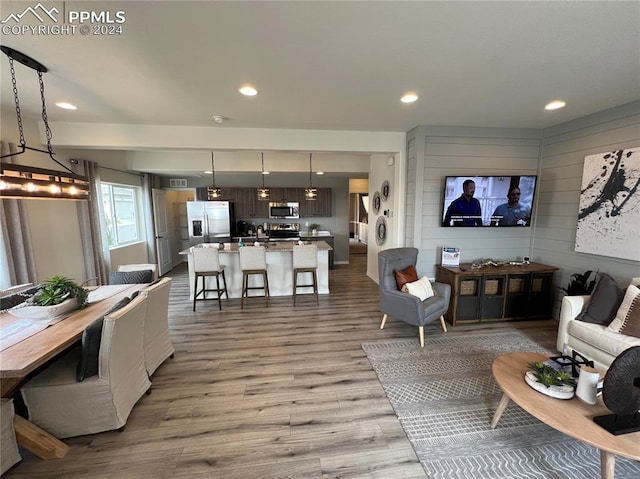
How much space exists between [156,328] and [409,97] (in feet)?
11.4

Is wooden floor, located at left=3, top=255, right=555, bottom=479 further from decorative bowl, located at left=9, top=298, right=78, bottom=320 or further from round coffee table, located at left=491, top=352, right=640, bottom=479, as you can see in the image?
decorative bowl, located at left=9, top=298, right=78, bottom=320

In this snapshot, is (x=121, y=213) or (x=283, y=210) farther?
(x=283, y=210)

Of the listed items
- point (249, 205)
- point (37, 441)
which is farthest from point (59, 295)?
point (249, 205)

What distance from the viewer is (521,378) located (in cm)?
184

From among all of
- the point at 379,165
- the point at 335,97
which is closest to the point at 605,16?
the point at 335,97

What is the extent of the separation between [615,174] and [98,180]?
7.40 m

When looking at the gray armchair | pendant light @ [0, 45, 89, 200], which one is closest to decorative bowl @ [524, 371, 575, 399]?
the gray armchair

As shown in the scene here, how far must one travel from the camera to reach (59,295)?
2215 mm

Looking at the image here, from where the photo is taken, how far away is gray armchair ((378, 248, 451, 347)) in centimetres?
305

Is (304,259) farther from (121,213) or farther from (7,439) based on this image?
(121,213)

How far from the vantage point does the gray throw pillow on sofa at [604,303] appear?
8.27 ft

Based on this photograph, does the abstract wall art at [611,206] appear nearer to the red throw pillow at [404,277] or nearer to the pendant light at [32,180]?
the red throw pillow at [404,277]

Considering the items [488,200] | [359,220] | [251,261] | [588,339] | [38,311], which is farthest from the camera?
[359,220]

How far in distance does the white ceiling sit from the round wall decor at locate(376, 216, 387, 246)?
217 cm
